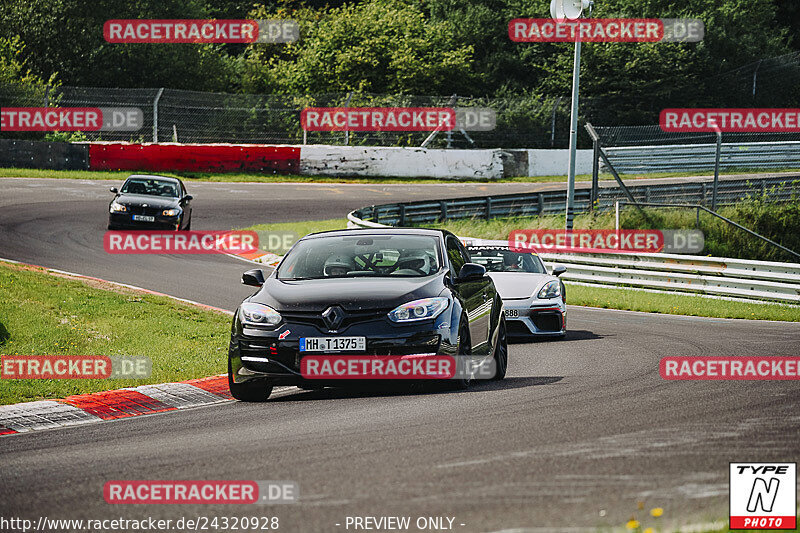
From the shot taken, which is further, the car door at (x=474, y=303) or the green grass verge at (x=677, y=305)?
the green grass verge at (x=677, y=305)

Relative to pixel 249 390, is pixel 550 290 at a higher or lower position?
higher

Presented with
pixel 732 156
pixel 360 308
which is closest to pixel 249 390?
pixel 360 308

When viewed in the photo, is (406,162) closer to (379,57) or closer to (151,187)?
(379,57)

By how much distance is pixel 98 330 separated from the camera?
12.8 m

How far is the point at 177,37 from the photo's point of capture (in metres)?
48.9

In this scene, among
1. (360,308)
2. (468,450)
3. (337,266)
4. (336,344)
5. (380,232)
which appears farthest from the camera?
(380,232)

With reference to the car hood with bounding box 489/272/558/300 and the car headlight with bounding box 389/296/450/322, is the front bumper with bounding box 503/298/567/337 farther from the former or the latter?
the car headlight with bounding box 389/296/450/322

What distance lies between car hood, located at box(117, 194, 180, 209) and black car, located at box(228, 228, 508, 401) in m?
14.6

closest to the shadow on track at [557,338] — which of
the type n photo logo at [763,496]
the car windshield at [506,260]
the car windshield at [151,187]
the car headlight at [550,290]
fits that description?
the car headlight at [550,290]

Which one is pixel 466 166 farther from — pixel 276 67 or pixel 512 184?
pixel 276 67

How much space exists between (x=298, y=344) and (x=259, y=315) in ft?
1.61

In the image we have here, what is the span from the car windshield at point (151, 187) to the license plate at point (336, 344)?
16.7m

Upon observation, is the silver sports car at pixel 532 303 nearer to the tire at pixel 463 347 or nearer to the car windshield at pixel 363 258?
the car windshield at pixel 363 258

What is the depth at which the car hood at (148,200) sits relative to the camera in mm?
23953
